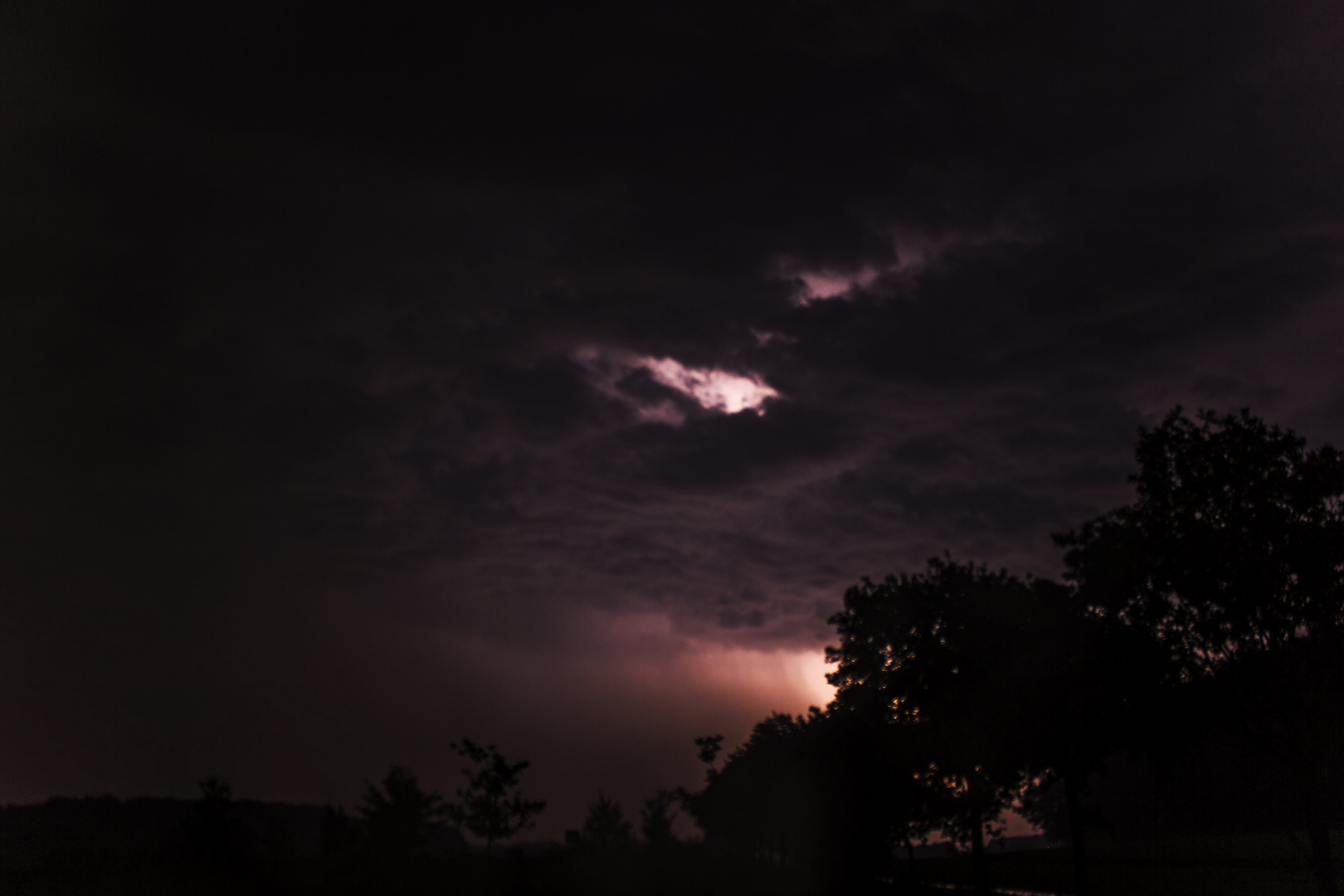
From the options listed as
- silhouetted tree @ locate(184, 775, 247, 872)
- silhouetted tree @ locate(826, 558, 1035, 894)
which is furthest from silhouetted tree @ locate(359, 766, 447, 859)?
silhouetted tree @ locate(826, 558, 1035, 894)

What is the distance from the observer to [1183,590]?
3159 cm

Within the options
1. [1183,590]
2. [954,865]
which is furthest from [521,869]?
[954,865]

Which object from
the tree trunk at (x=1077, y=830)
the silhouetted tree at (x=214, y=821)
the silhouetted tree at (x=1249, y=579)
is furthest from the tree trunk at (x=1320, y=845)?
the silhouetted tree at (x=214, y=821)

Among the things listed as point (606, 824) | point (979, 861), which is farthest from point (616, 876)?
point (606, 824)

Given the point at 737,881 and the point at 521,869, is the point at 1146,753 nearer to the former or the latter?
the point at 737,881

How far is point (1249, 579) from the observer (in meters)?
29.7

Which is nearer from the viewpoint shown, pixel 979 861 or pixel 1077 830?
pixel 1077 830

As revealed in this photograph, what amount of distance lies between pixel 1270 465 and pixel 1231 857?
3942 centimetres

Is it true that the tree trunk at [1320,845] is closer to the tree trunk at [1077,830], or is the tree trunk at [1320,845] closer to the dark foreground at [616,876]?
the dark foreground at [616,876]

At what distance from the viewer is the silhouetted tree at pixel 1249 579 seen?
97.7 ft

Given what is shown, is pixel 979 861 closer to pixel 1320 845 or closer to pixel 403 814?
pixel 1320 845

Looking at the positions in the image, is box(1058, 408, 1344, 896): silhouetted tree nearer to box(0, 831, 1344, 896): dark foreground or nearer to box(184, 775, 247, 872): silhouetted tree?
box(0, 831, 1344, 896): dark foreground

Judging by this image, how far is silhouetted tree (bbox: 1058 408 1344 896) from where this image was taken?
29.8 meters

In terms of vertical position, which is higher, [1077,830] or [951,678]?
[951,678]
